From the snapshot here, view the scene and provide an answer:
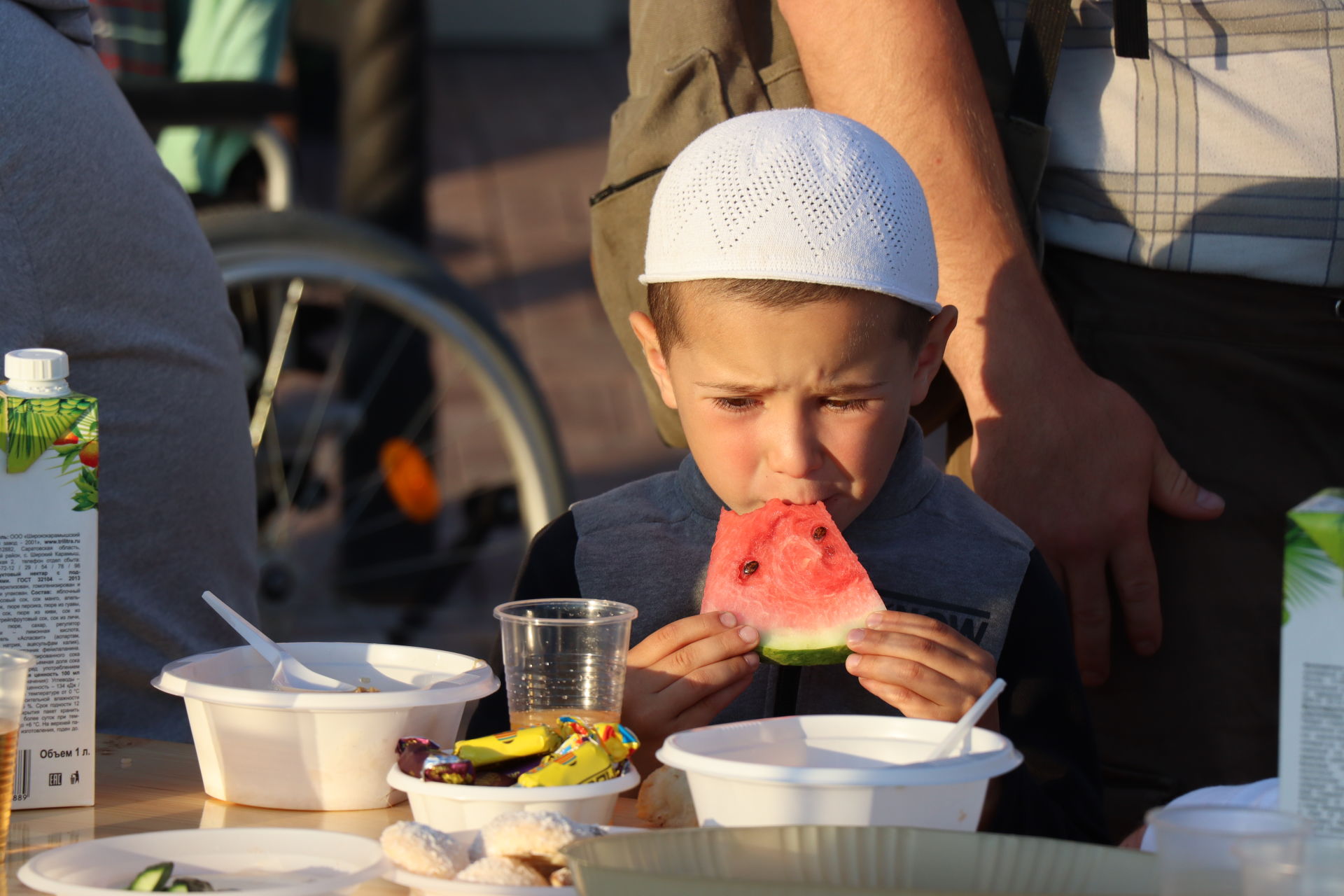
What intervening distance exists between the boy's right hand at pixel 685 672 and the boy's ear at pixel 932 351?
21.4 inches

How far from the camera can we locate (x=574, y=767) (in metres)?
1.56

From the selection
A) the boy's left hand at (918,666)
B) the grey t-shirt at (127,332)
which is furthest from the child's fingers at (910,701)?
the grey t-shirt at (127,332)

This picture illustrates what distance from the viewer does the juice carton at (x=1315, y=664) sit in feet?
4.40

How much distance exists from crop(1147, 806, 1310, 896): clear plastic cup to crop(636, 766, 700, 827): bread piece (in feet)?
1.71

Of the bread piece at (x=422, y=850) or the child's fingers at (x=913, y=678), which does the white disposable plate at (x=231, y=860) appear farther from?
the child's fingers at (x=913, y=678)

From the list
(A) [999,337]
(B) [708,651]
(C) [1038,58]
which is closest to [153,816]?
(B) [708,651]

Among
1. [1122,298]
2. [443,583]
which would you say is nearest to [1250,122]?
[1122,298]

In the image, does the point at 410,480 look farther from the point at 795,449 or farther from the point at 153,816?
the point at 153,816

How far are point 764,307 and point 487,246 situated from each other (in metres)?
9.51

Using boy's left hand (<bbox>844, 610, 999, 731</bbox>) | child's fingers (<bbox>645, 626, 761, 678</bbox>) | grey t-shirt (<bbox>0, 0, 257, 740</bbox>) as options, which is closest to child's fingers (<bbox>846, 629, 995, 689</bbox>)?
boy's left hand (<bbox>844, 610, 999, 731</bbox>)

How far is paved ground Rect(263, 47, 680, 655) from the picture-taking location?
6.26 m

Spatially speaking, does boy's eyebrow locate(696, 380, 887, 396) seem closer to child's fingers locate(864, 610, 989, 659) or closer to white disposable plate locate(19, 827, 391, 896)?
child's fingers locate(864, 610, 989, 659)

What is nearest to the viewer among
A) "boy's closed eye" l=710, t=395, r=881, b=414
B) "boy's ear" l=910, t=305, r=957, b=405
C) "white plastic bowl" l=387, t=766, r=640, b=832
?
"white plastic bowl" l=387, t=766, r=640, b=832

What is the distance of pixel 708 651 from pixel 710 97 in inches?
45.0
